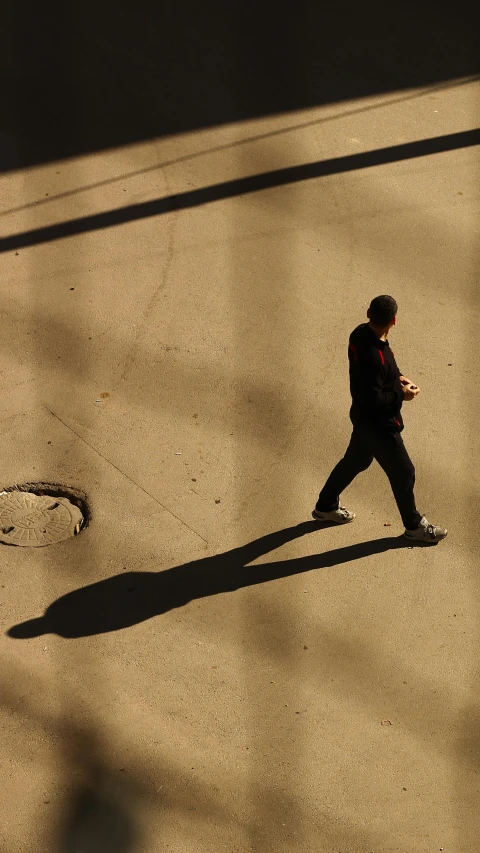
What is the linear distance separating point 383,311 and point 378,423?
67cm

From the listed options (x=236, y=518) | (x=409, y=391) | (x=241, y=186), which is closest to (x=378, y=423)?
(x=409, y=391)

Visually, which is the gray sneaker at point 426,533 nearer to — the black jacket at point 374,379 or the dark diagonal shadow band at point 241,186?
the black jacket at point 374,379

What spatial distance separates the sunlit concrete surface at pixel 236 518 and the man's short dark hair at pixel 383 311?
1448 mm

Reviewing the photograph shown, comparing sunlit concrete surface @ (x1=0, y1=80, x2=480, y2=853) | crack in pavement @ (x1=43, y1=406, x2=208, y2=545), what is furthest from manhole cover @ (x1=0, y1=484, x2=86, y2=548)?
crack in pavement @ (x1=43, y1=406, x2=208, y2=545)

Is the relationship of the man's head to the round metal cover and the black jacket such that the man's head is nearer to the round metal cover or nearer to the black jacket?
the black jacket

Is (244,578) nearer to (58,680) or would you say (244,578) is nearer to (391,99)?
(58,680)

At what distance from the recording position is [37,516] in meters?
6.70

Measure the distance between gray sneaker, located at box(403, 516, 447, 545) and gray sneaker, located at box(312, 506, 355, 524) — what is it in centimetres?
37

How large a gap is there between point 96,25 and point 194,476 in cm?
739

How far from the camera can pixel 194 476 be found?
6.96 m

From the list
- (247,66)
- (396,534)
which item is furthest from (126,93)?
(396,534)

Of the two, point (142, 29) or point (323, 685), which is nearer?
point (323, 685)

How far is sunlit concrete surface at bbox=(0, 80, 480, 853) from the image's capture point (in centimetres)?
517

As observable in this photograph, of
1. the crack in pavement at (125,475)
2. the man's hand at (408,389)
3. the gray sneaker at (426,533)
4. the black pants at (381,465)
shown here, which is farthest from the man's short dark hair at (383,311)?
the crack in pavement at (125,475)
